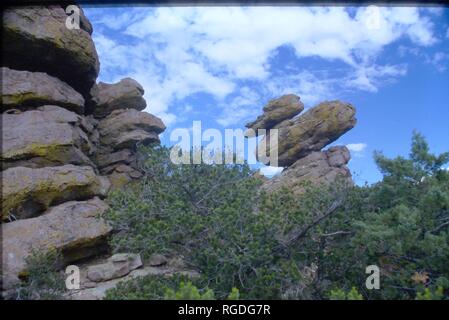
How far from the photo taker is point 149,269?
9.68 metres

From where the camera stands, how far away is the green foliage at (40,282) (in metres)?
6.79

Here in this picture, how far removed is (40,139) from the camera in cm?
1027

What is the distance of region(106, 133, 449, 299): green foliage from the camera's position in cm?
678

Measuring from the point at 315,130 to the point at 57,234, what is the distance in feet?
44.1

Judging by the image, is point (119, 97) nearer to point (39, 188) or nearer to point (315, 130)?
point (39, 188)

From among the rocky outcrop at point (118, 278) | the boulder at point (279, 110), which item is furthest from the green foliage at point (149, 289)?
the boulder at point (279, 110)

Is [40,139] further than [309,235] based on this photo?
Yes

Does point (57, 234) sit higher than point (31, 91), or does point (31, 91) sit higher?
point (31, 91)

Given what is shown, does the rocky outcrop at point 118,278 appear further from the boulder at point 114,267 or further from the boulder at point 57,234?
the boulder at point 57,234

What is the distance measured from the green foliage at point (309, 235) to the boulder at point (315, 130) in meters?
9.77

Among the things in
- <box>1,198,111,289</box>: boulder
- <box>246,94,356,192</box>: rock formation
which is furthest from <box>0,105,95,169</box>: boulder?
<box>246,94,356,192</box>: rock formation

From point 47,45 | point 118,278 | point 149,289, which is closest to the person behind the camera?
point 149,289

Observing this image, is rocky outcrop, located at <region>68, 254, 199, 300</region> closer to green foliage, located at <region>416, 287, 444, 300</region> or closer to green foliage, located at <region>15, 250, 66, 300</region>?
green foliage, located at <region>15, 250, 66, 300</region>
